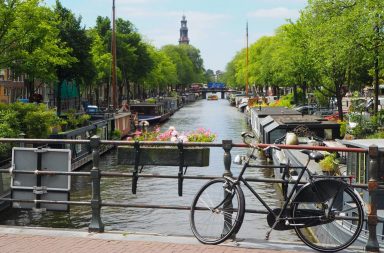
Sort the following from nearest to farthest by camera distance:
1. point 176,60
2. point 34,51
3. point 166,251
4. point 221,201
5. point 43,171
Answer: point 166,251 < point 221,201 < point 43,171 < point 34,51 < point 176,60

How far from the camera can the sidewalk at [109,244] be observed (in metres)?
6.78

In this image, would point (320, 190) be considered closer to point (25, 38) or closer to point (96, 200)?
point (96, 200)

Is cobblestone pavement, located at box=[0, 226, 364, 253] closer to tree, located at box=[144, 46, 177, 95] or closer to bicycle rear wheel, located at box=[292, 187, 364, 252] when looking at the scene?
bicycle rear wheel, located at box=[292, 187, 364, 252]

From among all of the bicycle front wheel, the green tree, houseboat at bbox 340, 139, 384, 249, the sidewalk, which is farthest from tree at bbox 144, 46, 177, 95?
the bicycle front wheel

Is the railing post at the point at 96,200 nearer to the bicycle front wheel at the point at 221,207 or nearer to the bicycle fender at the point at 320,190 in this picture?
the bicycle front wheel at the point at 221,207

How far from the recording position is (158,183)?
2608cm

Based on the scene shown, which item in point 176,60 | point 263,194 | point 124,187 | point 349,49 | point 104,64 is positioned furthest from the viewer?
point 176,60

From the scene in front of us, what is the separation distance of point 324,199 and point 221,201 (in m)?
1.20

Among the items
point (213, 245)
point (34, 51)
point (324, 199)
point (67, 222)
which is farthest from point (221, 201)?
point (34, 51)

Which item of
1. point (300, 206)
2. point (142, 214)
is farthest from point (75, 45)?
point (300, 206)

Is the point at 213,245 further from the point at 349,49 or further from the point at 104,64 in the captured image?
the point at 104,64

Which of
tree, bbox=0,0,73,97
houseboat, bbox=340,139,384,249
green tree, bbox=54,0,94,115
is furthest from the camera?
green tree, bbox=54,0,94,115

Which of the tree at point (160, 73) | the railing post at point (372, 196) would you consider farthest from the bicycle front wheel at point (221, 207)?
the tree at point (160, 73)

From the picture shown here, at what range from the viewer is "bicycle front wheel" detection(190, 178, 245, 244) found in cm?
686
